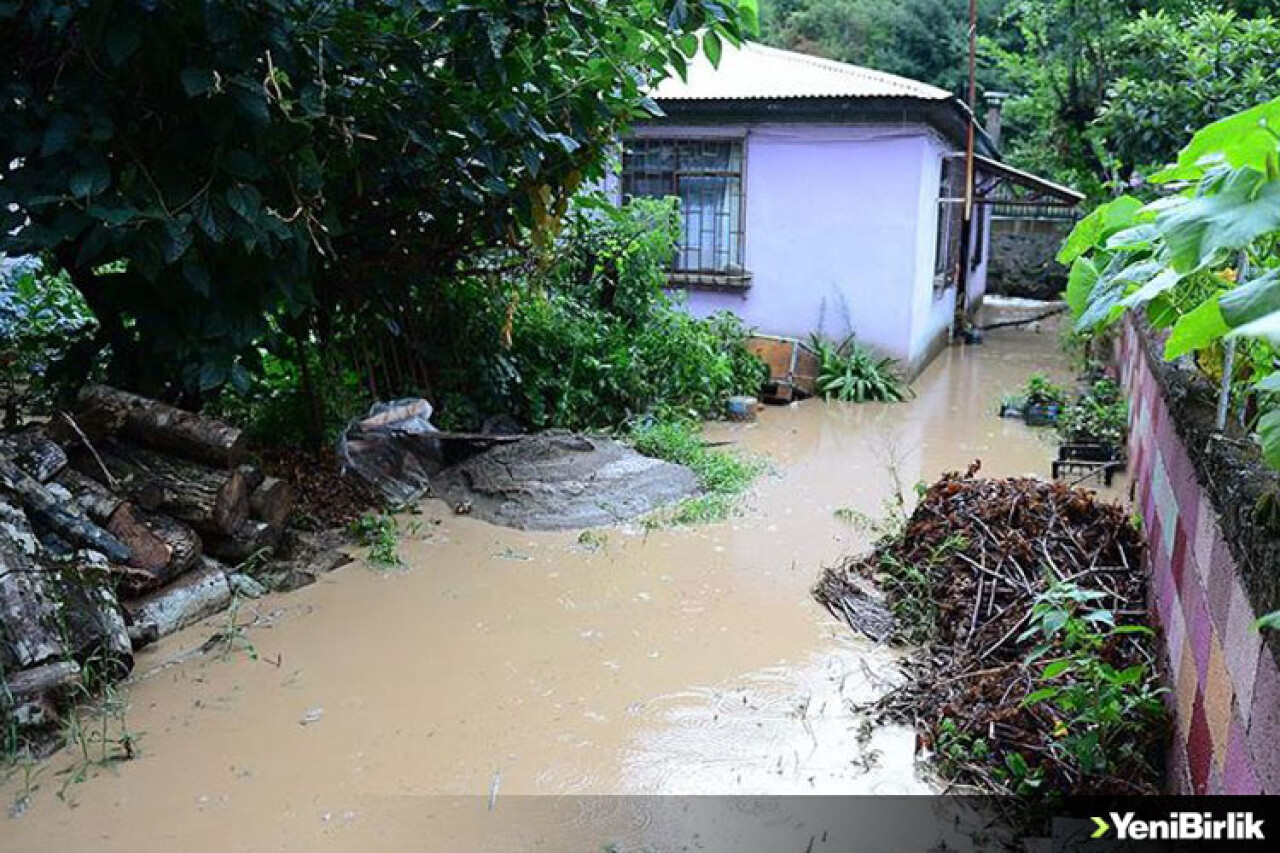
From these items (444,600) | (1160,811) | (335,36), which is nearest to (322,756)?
(444,600)

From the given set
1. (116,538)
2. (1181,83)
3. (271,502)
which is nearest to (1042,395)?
(1181,83)

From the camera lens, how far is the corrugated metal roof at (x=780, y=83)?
9.61 m

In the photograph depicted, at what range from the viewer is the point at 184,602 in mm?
4340

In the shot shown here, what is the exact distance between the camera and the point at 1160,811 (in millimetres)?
2551

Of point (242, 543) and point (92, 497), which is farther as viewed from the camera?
point (242, 543)

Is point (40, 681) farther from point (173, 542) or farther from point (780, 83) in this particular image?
point (780, 83)

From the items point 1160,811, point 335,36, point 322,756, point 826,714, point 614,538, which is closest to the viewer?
point 1160,811

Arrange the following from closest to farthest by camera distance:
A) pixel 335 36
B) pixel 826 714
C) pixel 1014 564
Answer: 1. pixel 826 714
2. pixel 1014 564
3. pixel 335 36

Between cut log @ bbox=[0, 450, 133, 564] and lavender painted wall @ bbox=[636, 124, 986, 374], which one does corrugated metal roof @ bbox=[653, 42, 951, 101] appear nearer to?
lavender painted wall @ bbox=[636, 124, 986, 374]

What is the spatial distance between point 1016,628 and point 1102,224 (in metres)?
1.69

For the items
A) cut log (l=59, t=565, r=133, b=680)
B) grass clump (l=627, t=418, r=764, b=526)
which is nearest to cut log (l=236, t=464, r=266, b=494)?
cut log (l=59, t=565, r=133, b=680)

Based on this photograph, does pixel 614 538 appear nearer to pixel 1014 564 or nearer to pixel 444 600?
pixel 444 600

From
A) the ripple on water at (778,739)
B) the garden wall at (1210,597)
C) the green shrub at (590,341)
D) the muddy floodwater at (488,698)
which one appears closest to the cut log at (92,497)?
the muddy floodwater at (488,698)

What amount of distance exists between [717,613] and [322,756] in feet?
6.28
